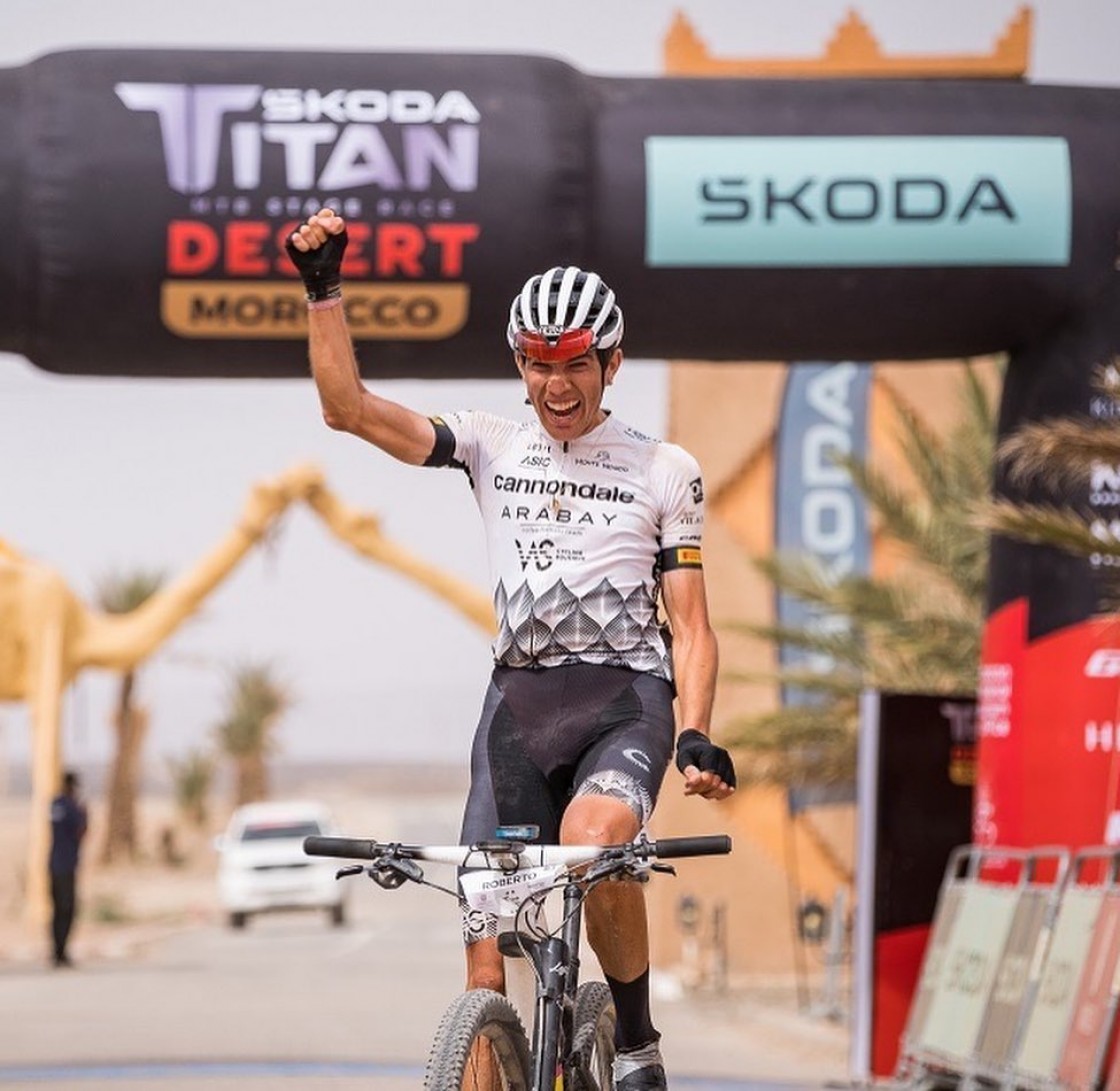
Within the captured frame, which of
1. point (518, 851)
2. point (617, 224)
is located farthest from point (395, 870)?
point (617, 224)

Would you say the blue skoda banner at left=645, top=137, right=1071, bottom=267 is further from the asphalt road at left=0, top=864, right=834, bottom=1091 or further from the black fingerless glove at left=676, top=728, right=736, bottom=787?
the black fingerless glove at left=676, top=728, right=736, bottom=787

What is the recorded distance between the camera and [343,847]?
20.2 ft

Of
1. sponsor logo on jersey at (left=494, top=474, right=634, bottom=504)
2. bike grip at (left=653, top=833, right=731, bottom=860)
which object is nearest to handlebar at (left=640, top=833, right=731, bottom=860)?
bike grip at (left=653, top=833, right=731, bottom=860)

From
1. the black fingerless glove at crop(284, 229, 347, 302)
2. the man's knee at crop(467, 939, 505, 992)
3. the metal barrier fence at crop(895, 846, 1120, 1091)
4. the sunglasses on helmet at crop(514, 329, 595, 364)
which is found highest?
the black fingerless glove at crop(284, 229, 347, 302)

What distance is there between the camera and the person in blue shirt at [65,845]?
27.3 meters

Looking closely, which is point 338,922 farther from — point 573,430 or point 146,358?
point 573,430

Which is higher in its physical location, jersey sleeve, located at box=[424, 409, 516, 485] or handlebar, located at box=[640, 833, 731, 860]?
jersey sleeve, located at box=[424, 409, 516, 485]

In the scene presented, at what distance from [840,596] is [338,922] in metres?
20.8

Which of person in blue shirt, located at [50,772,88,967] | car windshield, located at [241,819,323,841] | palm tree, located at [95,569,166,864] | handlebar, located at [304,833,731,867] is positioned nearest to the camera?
handlebar, located at [304,833,731,867]

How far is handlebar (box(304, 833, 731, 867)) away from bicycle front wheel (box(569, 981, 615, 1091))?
0.64 metres

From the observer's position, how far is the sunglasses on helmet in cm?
675

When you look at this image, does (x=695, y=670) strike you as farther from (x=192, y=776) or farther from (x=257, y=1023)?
(x=192, y=776)

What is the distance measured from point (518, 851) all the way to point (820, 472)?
73.5ft

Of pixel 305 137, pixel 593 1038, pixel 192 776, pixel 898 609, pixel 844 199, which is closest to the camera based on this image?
pixel 593 1038
